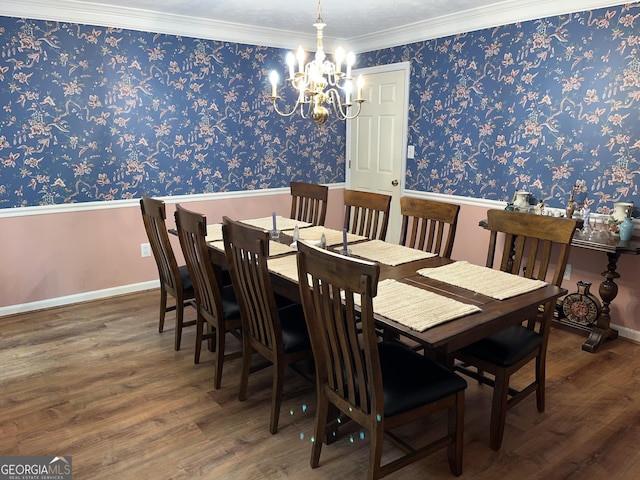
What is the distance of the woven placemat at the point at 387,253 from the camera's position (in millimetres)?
2566

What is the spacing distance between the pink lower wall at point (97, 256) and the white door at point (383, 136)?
87cm

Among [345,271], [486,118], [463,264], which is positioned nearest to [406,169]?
[486,118]

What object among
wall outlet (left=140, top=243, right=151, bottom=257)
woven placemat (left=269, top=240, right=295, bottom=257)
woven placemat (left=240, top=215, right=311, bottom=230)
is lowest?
wall outlet (left=140, top=243, right=151, bottom=257)

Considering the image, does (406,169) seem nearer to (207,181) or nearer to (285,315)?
(207,181)

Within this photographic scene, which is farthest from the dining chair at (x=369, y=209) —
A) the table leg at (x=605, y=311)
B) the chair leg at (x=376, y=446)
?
the chair leg at (x=376, y=446)

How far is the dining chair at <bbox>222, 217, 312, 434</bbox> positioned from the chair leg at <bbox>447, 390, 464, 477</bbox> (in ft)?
2.42

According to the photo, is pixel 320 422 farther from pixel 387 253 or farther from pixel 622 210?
pixel 622 210

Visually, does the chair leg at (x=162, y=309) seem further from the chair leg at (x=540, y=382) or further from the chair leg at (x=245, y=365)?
the chair leg at (x=540, y=382)

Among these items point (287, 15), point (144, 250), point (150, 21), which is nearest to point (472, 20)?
point (287, 15)

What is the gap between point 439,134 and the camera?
4.43 meters

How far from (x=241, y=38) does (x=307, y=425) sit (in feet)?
11.6

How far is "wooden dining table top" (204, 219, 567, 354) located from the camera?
5.51 ft

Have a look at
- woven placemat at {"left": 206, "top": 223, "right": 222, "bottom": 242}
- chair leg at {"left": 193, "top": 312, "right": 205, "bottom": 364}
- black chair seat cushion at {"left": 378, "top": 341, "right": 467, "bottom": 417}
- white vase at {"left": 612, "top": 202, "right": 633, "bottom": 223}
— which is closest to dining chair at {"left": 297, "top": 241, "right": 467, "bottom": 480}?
black chair seat cushion at {"left": 378, "top": 341, "right": 467, "bottom": 417}

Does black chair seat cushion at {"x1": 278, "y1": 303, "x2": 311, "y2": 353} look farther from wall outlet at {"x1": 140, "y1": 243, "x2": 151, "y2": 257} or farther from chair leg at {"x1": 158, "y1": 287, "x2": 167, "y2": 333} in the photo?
wall outlet at {"x1": 140, "y1": 243, "x2": 151, "y2": 257}
